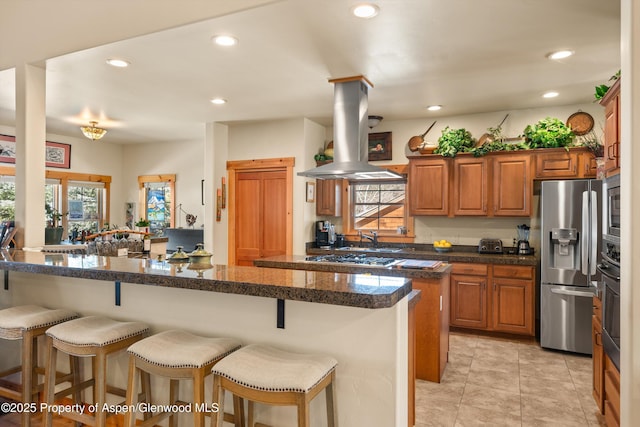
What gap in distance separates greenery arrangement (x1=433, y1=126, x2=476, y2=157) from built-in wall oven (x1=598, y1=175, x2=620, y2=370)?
236 cm

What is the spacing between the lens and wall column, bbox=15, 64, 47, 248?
3.10 meters

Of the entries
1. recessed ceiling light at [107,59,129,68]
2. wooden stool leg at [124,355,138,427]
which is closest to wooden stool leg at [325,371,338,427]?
wooden stool leg at [124,355,138,427]

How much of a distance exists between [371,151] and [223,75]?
248 centimetres

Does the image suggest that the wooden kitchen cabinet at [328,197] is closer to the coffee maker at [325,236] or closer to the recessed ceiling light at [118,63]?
the coffee maker at [325,236]

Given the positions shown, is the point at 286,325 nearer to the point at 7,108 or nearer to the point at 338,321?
the point at 338,321

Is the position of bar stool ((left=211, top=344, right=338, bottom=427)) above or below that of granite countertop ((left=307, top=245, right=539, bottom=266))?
below

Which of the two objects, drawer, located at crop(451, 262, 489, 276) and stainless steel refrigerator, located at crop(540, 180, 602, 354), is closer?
stainless steel refrigerator, located at crop(540, 180, 602, 354)

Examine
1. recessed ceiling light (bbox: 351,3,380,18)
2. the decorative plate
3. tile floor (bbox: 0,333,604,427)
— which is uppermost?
recessed ceiling light (bbox: 351,3,380,18)

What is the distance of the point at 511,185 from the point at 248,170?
3.42 meters

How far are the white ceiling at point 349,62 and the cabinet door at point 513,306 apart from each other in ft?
6.63

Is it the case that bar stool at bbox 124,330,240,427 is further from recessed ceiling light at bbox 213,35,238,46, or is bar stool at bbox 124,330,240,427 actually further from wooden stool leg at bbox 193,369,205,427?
recessed ceiling light at bbox 213,35,238,46

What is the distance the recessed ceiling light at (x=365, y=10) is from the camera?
8.18 ft

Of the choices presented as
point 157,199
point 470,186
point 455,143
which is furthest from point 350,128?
point 157,199

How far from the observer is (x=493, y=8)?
2514 millimetres
